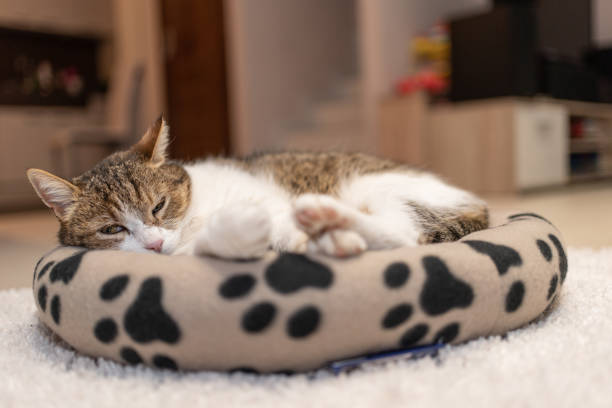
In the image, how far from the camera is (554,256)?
97cm

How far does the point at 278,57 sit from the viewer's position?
5.69 m

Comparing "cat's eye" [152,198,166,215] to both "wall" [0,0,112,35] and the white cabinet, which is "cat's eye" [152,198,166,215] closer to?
the white cabinet

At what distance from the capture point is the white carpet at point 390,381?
2.22ft

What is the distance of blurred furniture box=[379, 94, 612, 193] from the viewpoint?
3916 millimetres

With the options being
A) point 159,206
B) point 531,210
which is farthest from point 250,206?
point 531,210

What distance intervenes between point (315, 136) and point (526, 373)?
4.74 meters

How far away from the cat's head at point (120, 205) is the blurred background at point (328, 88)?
115 centimetres

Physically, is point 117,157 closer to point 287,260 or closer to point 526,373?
point 287,260

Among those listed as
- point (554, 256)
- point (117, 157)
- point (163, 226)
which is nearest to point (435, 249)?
point (554, 256)

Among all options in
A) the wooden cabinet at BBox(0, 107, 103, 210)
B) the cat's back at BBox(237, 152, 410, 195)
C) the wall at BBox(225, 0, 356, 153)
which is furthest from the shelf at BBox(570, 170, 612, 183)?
the wooden cabinet at BBox(0, 107, 103, 210)

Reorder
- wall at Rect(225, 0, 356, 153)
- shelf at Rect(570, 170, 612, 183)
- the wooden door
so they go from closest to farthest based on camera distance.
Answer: shelf at Rect(570, 170, 612, 183) < wall at Rect(225, 0, 356, 153) < the wooden door

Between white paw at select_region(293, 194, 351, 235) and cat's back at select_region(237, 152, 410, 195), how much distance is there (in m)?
0.42

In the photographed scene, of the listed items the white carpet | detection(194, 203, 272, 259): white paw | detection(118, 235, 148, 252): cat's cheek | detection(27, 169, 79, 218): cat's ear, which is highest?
detection(27, 169, 79, 218): cat's ear

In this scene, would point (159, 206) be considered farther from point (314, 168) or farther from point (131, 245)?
point (314, 168)
